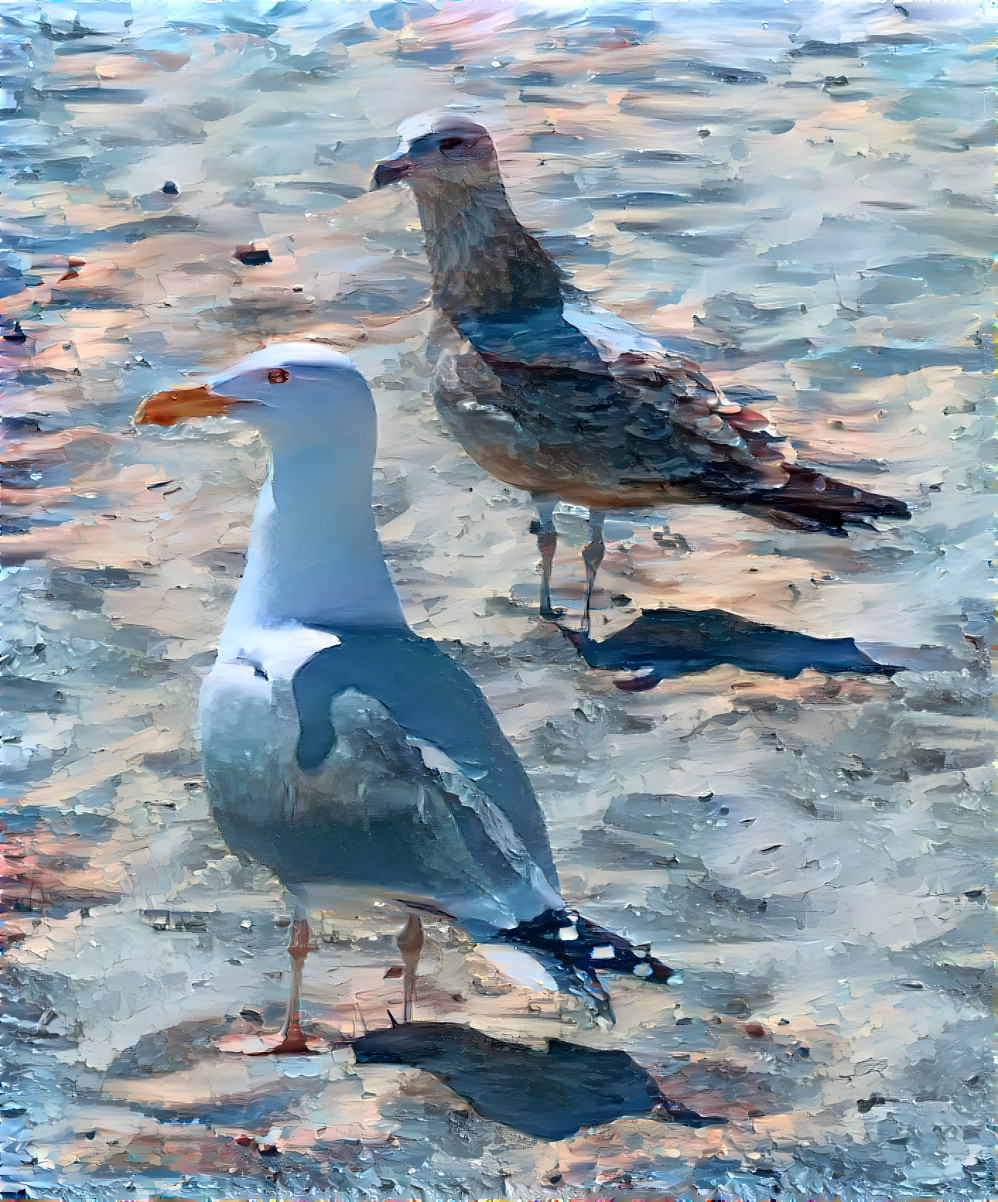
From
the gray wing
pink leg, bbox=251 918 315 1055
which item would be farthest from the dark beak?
pink leg, bbox=251 918 315 1055

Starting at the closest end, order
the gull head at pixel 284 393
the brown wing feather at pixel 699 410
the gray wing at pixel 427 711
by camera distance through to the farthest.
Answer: the gray wing at pixel 427 711, the gull head at pixel 284 393, the brown wing feather at pixel 699 410

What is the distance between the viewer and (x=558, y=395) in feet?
7.41

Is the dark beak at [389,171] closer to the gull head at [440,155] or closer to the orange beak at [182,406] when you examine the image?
the gull head at [440,155]

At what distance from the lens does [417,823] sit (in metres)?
2.04

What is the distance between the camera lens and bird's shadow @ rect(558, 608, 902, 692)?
2.25 metres

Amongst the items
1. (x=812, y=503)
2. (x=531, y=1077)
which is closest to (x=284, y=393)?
(x=812, y=503)

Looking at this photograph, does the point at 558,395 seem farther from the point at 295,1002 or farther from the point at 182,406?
the point at 295,1002

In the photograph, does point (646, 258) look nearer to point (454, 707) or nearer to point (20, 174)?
point (454, 707)

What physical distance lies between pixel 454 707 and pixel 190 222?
88cm

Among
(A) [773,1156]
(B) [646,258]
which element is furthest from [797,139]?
(A) [773,1156]

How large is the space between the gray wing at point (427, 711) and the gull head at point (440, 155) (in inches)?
28.5

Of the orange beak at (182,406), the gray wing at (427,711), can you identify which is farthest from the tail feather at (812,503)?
the orange beak at (182,406)

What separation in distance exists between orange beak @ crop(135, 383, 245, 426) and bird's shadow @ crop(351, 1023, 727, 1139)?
964 mm

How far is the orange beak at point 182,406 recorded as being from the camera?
7.09 ft
